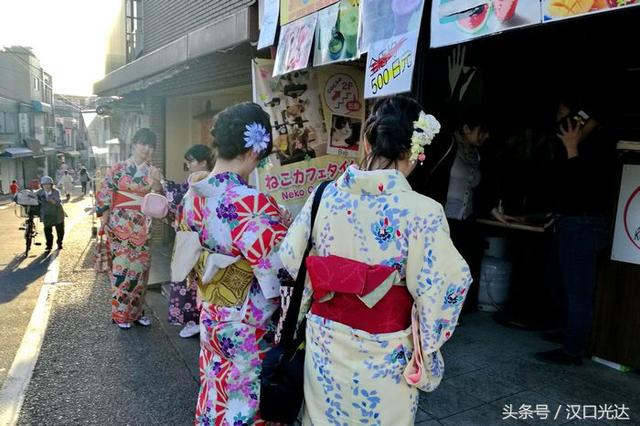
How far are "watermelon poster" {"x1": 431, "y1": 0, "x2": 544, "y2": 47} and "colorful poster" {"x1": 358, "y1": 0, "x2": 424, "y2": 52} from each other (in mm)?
203

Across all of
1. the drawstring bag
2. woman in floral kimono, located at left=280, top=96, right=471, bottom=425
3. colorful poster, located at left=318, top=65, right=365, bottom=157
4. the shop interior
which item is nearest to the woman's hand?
the shop interior

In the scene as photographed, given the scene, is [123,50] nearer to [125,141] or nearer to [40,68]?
[125,141]

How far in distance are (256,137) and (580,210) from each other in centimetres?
281

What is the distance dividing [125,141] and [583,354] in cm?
1425

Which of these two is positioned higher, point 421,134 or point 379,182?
point 421,134

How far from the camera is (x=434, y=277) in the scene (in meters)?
1.92

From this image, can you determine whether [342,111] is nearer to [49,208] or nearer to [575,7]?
[575,7]

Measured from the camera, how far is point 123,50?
1457 cm

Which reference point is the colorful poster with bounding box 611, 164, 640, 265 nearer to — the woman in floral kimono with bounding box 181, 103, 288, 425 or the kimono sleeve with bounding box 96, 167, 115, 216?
the woman in floral kimono with bounding box 181, 103, 288, 425

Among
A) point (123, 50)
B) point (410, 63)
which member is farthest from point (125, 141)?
point (410, 63)

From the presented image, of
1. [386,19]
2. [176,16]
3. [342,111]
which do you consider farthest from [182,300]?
[176,16]

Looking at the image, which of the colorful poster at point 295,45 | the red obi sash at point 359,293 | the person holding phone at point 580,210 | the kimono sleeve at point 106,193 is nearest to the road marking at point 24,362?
the kimono sleeve at point 106,193

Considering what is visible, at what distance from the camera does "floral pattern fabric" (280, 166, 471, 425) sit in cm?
194

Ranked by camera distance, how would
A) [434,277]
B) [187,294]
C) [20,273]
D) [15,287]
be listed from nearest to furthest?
[434,277], [187,294], [15,287], [20,273]
